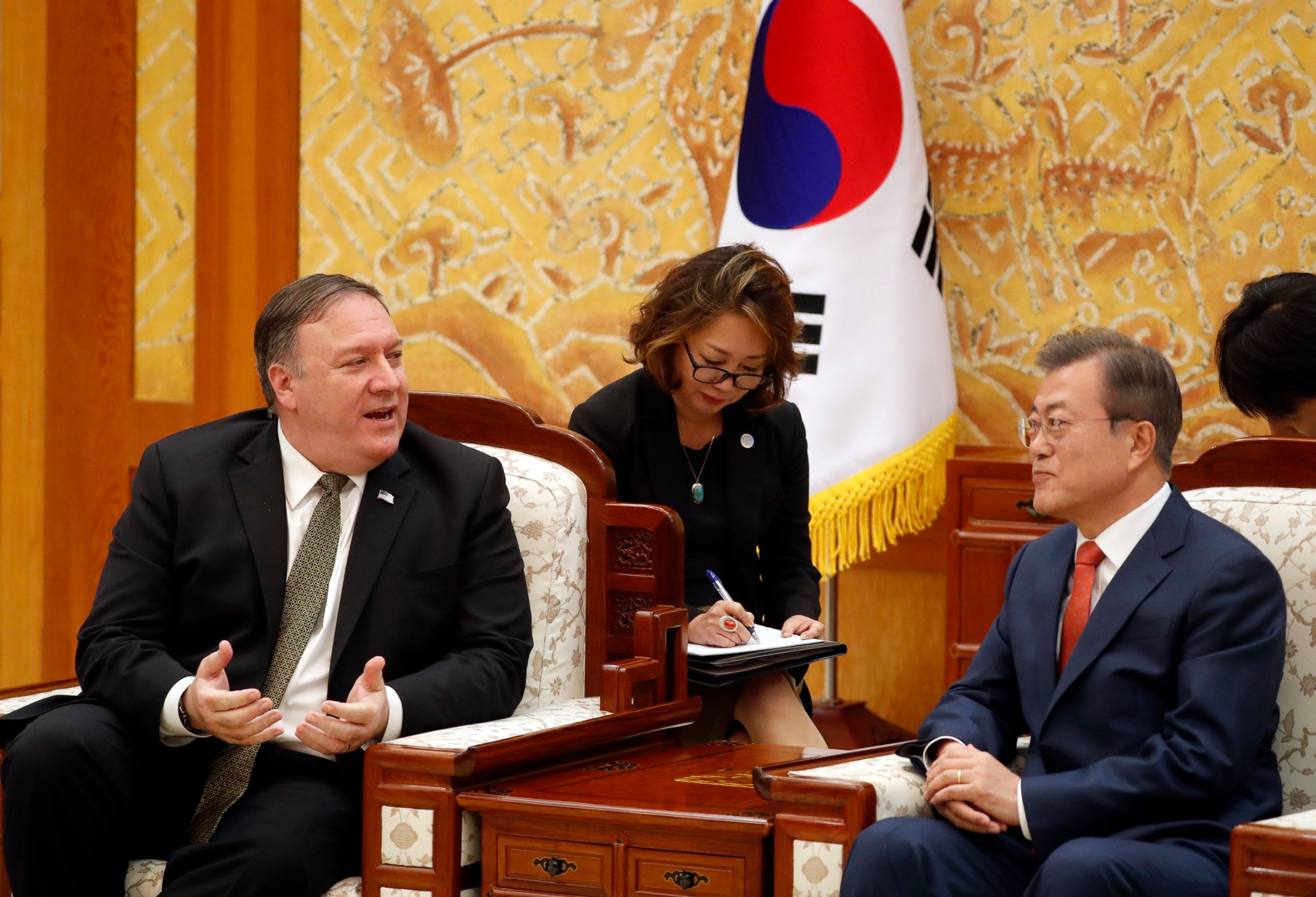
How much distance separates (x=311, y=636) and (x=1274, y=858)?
5.13ft

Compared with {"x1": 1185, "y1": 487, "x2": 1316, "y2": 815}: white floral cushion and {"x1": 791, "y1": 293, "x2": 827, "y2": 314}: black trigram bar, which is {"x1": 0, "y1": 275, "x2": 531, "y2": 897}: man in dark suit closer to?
{"x1": 1185, "y1": 487, "x2": 1316, "y2": 815}: white floral cushion

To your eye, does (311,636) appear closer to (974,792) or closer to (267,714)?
(267,714)

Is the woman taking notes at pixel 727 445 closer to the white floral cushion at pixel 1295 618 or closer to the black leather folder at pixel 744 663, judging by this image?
the black leather folder at pixel 744 663

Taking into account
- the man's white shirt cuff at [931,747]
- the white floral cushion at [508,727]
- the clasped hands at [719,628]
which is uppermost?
the clasped hands at [719,628]

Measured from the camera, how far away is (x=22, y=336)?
5.39m

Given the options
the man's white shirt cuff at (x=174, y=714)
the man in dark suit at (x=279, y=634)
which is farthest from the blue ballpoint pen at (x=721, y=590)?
the man's white shirt cuff at (x=174, y=714)

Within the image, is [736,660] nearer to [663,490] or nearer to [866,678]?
[663,490]

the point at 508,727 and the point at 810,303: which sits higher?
the point at 810,303

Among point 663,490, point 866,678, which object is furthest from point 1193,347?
point 663,490

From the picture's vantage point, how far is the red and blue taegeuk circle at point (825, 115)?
3936mm

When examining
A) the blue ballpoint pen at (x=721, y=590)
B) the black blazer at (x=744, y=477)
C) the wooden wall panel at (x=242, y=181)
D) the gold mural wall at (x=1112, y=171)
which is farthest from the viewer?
the wooden wall panel at (x=242, y=181)

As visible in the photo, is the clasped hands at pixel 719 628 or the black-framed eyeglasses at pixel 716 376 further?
the black-framed eyeglasses at pixel 716 376

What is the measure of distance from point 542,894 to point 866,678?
228cm

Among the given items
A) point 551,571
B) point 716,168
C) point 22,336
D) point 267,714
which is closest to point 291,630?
point 267,714
